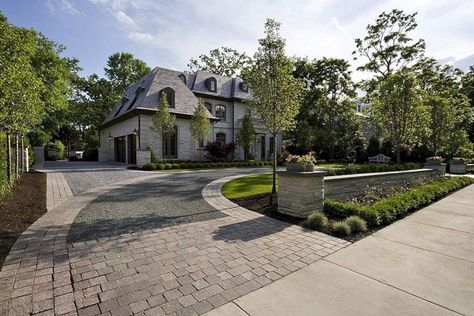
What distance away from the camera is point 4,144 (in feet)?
24.8

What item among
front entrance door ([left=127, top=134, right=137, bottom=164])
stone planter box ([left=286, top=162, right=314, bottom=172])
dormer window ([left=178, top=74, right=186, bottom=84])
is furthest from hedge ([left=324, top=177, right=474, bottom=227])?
dormer window ([left=178, top=74, right=186, bottom=84])

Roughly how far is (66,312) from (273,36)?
7753 mm

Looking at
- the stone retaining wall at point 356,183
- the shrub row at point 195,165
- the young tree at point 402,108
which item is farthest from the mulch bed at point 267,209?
the shrub row at point 195,165

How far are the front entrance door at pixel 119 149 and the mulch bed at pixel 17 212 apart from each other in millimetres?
15846

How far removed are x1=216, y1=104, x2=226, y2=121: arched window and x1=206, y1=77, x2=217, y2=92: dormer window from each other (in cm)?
185

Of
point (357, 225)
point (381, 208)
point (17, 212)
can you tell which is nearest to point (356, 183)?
point (381, 208)

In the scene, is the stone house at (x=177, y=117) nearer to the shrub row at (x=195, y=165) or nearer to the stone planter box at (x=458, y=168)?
the shrub row at (x=195, y=165)

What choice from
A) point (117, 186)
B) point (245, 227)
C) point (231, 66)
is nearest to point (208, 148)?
point (117, 186)

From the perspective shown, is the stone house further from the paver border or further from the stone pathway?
the paver border

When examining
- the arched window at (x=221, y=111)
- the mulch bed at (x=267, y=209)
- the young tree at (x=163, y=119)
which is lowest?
the mulch bed at (x=267, y=209)

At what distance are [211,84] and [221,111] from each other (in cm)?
303

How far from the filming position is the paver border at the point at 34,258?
2.46 meters

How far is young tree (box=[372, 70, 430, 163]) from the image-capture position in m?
12.0

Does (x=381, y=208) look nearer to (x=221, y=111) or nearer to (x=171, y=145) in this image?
(x=171, y=145)
